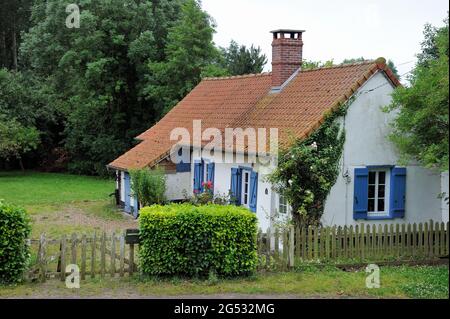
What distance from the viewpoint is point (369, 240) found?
49.9 feet

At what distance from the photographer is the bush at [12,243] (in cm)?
1266

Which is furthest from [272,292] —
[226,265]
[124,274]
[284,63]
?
[284,63]

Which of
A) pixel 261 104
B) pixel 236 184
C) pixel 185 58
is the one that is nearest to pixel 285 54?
pixel 261 104

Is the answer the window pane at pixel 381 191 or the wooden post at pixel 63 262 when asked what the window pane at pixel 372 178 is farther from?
the wooden post at pixel 63 262

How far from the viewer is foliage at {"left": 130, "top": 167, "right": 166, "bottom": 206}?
75.6 ft

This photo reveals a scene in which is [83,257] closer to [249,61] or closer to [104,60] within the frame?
[104,60]

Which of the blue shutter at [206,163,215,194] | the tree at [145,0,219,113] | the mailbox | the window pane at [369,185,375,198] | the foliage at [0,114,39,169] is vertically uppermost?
the tree at [145,0,219,113]

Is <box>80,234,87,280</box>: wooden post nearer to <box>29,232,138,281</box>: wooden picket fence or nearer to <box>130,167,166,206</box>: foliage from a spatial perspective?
<box>29,232,138,281</box>: wooden picket fence

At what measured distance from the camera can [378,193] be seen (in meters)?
17.6

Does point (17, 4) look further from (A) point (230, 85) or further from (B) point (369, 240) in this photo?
(B) point (369, 240)

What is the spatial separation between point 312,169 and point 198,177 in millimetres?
8561

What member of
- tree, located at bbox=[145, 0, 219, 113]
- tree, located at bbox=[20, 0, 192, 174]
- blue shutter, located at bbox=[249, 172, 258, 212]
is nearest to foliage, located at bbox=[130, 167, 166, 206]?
blue shutter, located at bbox=[249, 172, 258, 212]

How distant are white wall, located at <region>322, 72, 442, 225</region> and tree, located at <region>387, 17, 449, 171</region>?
74cm

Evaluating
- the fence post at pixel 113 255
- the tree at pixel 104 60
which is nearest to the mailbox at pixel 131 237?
the fence post at pixel 113 255
